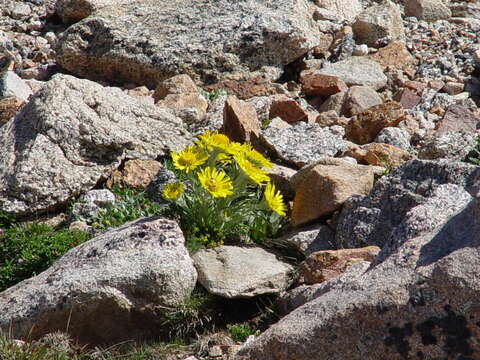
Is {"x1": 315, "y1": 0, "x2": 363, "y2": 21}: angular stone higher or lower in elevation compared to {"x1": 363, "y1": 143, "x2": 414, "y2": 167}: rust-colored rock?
lower

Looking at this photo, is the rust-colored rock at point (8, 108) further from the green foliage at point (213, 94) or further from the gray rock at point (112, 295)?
the gray rock at point (112, 295)

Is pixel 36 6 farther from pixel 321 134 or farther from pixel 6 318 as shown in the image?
pixel 6 318

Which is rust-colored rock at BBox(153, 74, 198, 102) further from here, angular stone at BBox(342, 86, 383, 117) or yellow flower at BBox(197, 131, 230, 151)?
yellow flower at BBox(197, 131, 230, 151)

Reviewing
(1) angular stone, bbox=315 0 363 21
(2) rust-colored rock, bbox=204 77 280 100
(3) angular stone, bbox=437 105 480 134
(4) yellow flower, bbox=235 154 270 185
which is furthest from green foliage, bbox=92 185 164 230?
(1) angular stone, bbox=315 0 363 21

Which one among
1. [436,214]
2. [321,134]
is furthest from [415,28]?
[436,214]

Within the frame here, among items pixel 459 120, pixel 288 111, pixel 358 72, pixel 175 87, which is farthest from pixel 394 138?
pixel 175 87

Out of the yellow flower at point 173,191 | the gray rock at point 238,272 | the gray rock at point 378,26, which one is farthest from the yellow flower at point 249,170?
the gray rock at point 378,26
